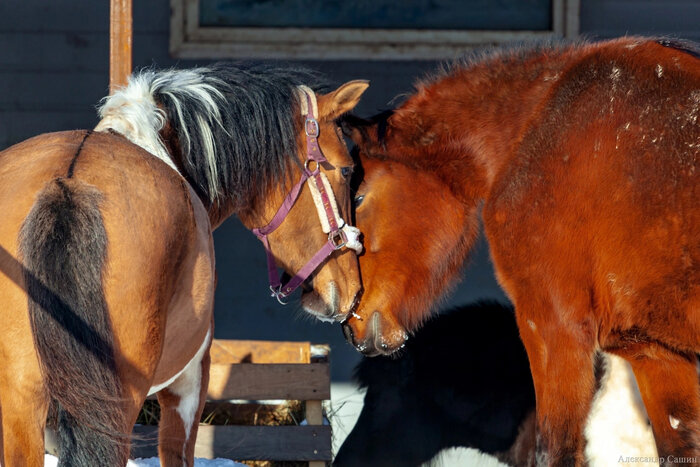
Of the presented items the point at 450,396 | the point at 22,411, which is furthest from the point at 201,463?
the point at 22,411

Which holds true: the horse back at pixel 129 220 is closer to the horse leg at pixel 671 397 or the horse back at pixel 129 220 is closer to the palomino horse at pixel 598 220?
the palomino horse at pixel 598 220

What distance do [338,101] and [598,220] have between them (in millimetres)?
1135

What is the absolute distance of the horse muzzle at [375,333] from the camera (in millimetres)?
3506

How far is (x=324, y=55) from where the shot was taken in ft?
17.1

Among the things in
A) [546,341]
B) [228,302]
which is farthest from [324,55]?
[546,341]

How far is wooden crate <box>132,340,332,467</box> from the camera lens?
4375 mm

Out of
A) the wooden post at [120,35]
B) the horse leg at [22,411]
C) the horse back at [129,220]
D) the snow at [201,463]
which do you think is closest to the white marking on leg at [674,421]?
the horse back at [129,220]

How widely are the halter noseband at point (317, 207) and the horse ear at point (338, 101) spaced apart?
1.7 inches

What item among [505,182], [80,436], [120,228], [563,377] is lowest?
[80,436]

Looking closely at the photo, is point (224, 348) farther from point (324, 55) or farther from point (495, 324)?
point (324, 55)

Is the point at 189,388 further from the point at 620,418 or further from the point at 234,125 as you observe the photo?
the point at 620,418

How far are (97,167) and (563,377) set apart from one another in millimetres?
1865

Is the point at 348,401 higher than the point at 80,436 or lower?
higher

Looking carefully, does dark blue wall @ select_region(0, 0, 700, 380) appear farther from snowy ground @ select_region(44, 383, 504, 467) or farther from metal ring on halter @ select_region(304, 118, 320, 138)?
metal ring on halter @ select_region(304, 118, 320, 138)
